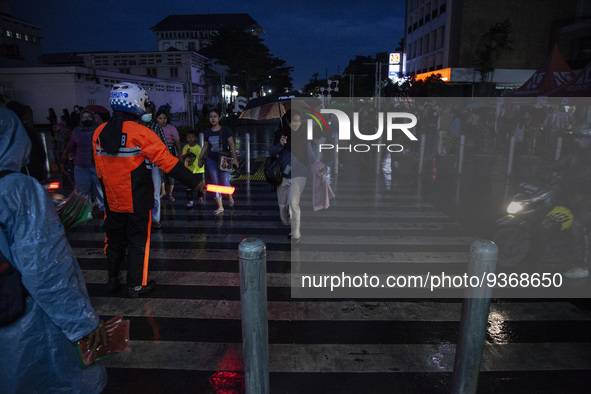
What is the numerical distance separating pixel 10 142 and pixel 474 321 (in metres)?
2.69

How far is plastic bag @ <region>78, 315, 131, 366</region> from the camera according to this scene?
191 centimetres

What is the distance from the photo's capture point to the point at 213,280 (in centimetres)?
498

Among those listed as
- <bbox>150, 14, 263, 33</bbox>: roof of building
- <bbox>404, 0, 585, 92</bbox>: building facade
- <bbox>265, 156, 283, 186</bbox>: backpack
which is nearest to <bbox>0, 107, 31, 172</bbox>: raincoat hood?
<bbox>265, 156, 283, 186</bbox>: backpack

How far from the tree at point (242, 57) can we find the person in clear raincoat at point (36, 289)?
2005 inches

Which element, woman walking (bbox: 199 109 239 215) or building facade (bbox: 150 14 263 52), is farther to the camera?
building facade (bbox: 150 14 263 52)

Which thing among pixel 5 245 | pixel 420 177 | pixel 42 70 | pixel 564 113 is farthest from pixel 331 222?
pixel 42 70

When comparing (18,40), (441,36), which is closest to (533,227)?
(441,36)

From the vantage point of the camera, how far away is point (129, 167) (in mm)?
4027

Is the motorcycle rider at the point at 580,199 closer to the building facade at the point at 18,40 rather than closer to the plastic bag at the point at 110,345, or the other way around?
the plastic bag at the point at 110,345

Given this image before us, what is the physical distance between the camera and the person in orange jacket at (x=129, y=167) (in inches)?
156

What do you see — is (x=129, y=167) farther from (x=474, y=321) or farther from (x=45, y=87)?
(x=45, y=87)

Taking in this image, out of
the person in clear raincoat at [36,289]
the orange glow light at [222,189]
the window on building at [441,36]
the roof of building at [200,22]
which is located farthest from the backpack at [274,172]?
the roof of building at [200,22]

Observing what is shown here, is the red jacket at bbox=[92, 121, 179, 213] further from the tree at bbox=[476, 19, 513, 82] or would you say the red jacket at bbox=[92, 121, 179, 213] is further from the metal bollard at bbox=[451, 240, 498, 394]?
the tree at bbox=[476, 19, 513, 82]

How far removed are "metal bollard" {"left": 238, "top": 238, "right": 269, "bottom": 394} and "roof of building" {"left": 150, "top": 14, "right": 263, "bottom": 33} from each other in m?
119
